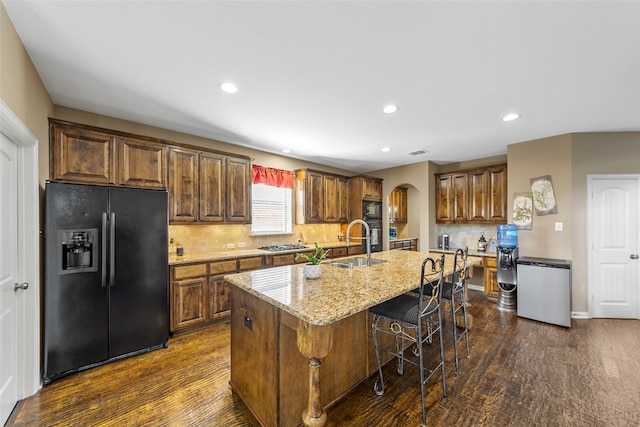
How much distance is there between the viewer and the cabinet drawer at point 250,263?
145 inches

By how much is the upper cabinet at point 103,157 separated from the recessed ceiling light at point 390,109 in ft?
8.80

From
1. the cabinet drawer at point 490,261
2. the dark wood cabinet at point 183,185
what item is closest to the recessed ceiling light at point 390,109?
the dark wood cabinet at point 183,185

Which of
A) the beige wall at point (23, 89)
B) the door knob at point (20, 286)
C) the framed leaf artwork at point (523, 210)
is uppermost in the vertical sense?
the beige wall at point (23, 89)

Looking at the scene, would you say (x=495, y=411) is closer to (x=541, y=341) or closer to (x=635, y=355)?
(x=541, y=341)

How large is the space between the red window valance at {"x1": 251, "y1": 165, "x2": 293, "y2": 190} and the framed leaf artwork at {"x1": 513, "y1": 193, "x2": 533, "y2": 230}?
3768 millimetres

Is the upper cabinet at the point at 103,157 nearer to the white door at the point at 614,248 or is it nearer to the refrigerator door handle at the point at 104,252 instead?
the refrigerator door handle at the point at 104,252

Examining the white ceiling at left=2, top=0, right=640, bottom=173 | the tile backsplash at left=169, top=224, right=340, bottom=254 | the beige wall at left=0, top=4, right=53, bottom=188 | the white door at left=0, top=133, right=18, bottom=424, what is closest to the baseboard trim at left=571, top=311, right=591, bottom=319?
the white ceiling at left=2, top=0, right=640, bottom=173

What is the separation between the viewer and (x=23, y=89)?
1.91 meters

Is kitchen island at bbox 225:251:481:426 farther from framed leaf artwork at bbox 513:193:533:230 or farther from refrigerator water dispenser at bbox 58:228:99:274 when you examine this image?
framed leaf artwork at bbox 513:193:533:230

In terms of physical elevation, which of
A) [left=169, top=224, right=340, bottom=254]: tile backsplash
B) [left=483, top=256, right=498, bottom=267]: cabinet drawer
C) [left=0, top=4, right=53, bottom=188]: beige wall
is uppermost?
[left=0, top=4, right=53, bottom=188]: beige wall

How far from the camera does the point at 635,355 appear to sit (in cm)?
268

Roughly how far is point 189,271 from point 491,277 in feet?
15.7

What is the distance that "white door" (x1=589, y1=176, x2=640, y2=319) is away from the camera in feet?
11.9

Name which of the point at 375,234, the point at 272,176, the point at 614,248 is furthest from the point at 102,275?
the point at 614,248
